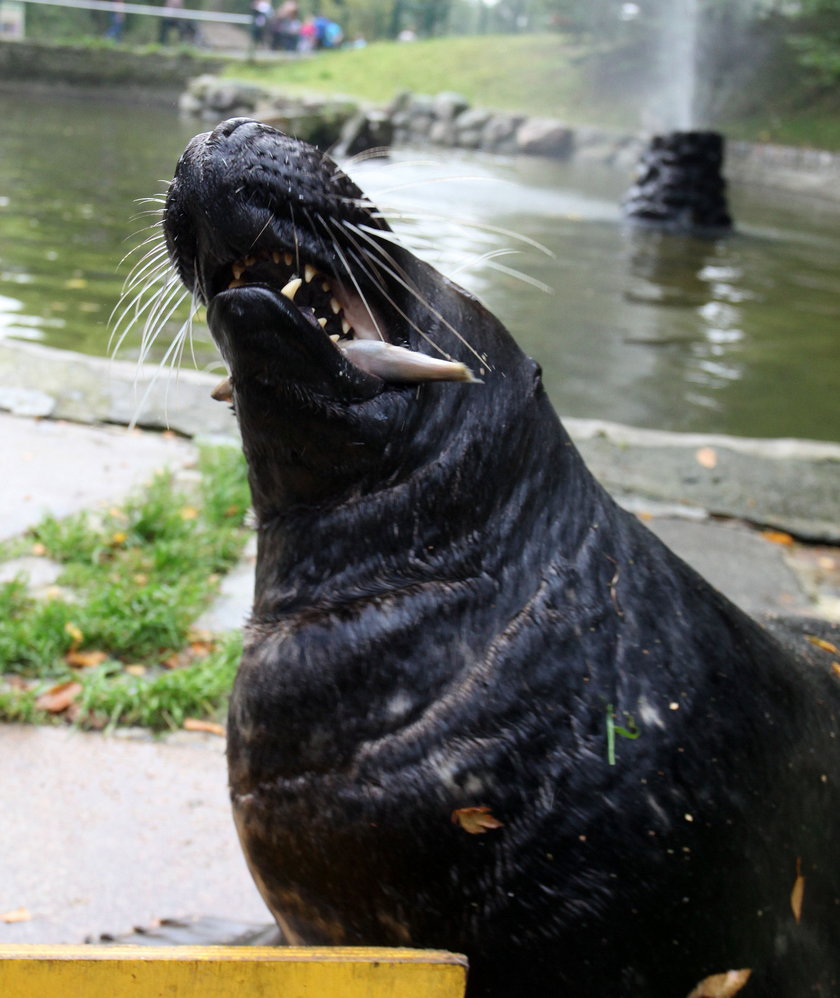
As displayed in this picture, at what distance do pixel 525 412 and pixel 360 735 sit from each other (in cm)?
60

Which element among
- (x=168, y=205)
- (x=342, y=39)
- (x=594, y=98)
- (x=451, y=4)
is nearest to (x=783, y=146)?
(x=594, y=98)

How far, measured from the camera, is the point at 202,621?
Answer: 3.80m

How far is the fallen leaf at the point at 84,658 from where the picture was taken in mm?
3496

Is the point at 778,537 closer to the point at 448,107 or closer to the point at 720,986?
the point at 720,986

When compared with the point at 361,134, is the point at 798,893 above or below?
below

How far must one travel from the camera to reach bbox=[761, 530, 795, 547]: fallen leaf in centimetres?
495

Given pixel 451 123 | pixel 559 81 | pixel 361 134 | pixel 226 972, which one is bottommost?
pixel 226 972

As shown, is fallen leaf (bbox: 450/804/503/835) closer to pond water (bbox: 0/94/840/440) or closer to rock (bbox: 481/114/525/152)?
pond water (bbox: 0/94/840/440)

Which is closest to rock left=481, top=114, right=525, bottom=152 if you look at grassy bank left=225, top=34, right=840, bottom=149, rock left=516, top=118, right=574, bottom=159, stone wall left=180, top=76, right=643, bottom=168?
stone wall left=180, top=76, right=643, bottom=168

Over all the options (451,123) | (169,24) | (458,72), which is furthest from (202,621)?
(169,24)

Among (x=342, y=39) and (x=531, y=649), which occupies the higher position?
(x=342, y=39)

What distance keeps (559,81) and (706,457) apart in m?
37.6

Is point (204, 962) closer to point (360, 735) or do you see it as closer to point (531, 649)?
point (360, 735)

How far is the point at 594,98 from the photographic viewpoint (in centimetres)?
3812
